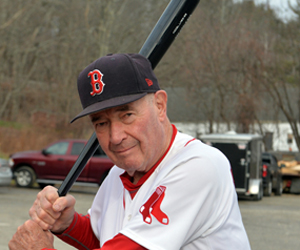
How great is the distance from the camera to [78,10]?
103ft

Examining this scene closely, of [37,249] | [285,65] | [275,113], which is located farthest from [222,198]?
[275,113]

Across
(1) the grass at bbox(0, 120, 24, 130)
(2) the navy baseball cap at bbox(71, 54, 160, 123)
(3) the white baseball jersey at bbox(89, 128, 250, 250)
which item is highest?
(2) the navy baseball cap at bbox(71, 54, 160, 123)

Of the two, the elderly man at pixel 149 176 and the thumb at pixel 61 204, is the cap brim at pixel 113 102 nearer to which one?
the elderly man at pixel 149 176

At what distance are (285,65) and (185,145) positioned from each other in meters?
30.5

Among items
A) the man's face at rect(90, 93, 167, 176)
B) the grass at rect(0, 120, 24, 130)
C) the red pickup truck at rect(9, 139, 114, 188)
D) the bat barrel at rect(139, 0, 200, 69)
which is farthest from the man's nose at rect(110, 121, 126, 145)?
the grass at rect(0, 120, 24, 130)

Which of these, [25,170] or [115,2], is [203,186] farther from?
[115,2]

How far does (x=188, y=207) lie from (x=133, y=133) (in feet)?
1.18

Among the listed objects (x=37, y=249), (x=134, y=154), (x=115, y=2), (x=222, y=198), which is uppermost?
(x=115, y=2)

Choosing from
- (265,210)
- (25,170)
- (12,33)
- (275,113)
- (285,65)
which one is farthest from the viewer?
(275,113)

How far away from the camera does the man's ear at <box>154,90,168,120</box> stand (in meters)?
2.03

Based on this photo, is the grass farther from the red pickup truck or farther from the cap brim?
the cap brim

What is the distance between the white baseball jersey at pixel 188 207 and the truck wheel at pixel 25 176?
16488 millimetres

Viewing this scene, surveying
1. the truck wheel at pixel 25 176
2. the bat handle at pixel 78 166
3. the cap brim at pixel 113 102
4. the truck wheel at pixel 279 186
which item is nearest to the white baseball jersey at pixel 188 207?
the cap brim at pixel 113 102

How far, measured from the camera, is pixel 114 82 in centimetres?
187
